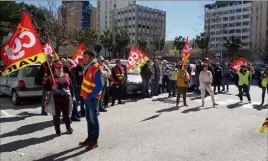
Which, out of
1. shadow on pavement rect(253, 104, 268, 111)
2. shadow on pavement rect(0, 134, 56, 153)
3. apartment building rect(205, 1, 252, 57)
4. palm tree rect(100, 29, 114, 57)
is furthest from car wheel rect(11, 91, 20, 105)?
apartment building rect(205, 1, 252, 57)

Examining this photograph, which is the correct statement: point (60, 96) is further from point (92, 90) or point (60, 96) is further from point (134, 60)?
point (134, 60)

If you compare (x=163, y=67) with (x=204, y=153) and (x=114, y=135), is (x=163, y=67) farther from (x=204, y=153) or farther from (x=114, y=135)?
(x=204, y=153)

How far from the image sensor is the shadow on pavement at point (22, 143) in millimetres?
6322

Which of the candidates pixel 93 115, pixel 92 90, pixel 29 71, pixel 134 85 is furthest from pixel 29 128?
pixel 134 85

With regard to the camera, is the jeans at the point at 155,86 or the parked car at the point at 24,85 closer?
the parked car at the point at 24,85

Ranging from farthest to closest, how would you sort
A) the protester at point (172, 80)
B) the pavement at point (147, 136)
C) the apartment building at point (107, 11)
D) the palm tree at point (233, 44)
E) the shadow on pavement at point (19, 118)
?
1. the apartment building at point (107, 11)
2. the palm tree at point (233, 44)
3. the protester at point (172, 80)
4. the shadow on pavement at point (19, 118)
5. the pavement at point (147, 136)

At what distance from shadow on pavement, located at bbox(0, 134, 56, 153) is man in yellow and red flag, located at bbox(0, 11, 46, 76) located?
4.67 ft

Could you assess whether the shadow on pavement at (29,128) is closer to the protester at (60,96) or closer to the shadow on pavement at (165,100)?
the protester at (60,96)

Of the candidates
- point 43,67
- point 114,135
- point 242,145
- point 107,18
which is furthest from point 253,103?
point 107,18

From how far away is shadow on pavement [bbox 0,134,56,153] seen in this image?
6.32 metres

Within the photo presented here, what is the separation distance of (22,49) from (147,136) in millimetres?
3226

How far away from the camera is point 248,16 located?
13788cm

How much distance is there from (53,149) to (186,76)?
21.4 ft

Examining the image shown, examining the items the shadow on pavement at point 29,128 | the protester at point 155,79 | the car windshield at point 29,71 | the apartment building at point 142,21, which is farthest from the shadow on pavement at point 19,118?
the apartment building at point 142,21
